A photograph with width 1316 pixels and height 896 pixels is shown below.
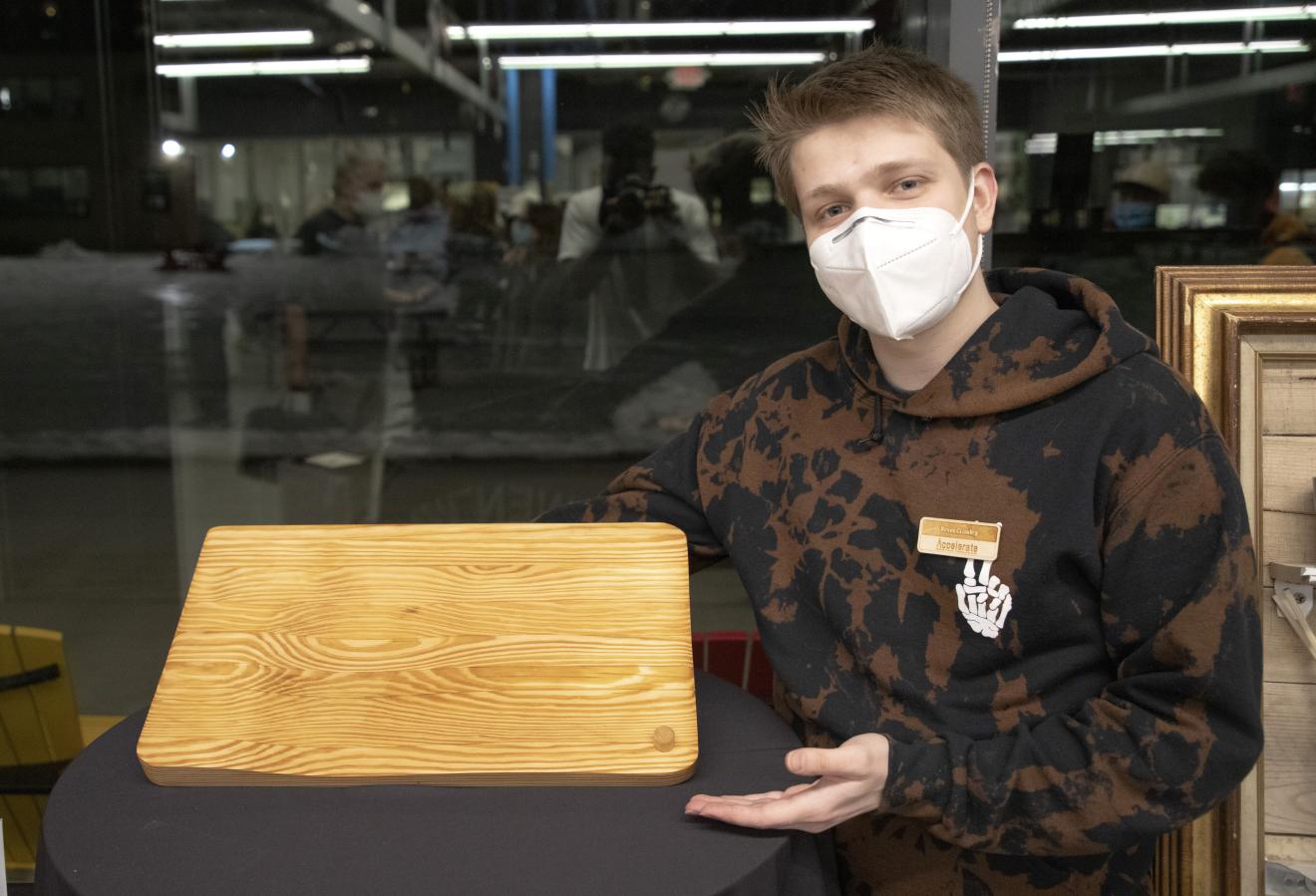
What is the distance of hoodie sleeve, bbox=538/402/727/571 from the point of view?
1560mm

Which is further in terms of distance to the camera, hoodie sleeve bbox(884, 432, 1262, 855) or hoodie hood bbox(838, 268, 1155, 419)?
hoodie hood bbox(838, 268, 1155, 419)

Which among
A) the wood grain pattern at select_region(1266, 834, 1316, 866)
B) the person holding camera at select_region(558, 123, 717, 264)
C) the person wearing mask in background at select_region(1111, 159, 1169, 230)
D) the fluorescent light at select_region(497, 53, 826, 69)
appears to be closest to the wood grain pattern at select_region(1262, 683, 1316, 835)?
the wood grain pattern at select_region(1266, 834, 1316, 866)

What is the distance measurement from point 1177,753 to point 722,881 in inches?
19.4

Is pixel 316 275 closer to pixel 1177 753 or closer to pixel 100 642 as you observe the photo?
pixel 100 642

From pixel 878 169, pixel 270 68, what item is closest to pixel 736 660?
pixel 878 169

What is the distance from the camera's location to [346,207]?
13.1 feet

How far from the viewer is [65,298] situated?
419cm

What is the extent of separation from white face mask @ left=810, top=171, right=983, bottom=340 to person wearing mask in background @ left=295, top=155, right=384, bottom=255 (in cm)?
298

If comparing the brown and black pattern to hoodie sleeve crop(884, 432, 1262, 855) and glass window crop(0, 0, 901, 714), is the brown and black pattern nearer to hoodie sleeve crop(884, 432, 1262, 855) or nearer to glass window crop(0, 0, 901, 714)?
hoodie sleeve crop(884, 432, 1262, 855)

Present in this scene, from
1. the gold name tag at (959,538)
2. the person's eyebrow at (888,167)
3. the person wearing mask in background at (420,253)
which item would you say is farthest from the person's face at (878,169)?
the person wearing mask in background at (420,253)

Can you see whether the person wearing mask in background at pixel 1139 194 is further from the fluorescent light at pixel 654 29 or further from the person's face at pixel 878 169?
the person's face at pixel 878 169

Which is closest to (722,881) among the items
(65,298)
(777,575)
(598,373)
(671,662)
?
(671,662)

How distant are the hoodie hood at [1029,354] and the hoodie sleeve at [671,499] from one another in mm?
300

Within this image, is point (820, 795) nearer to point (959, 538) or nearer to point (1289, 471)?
point (959, 538)
